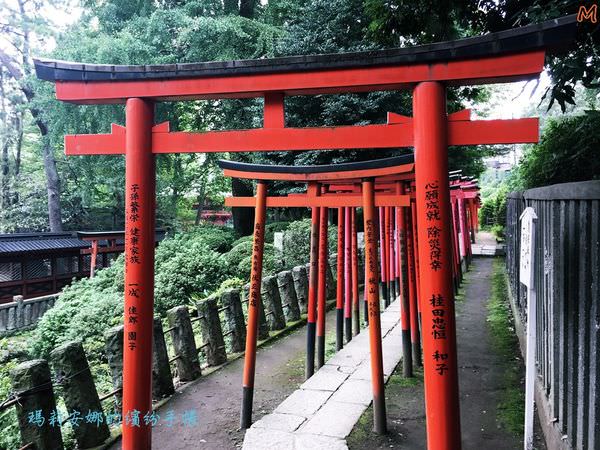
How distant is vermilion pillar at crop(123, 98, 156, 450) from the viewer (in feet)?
14.2

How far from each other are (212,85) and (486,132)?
228 cm

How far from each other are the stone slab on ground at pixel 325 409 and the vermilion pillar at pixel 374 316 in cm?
40

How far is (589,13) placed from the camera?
14.9ft

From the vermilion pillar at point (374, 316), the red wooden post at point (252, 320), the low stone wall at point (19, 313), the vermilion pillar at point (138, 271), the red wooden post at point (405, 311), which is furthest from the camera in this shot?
the low stone wall at point (19, 313)

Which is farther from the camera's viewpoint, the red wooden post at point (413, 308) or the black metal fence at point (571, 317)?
the red wooden post at point (413, 308)

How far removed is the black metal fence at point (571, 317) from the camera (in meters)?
2.91

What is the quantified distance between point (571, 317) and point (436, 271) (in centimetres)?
100

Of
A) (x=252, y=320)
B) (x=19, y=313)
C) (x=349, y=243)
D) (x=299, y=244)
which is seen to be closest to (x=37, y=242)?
(x=19, y=313)

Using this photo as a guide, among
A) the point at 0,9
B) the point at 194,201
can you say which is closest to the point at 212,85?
the point at 0,9

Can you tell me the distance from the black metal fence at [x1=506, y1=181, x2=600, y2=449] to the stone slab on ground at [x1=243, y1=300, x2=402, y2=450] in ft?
6.95

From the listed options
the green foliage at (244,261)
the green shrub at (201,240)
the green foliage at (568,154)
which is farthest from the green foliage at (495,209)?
the green foliage at (568,154)

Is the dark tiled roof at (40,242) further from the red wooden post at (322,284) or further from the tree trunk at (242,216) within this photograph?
the red wooden post at (322,284)

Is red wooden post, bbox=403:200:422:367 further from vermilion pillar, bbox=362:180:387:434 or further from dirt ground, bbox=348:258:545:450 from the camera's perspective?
vermilion pillar, bbox=362:180:387:434

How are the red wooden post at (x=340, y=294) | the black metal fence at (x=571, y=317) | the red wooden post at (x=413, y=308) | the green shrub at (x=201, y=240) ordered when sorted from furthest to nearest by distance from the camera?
the green shrub at (x=201, y=240)
the red wooden post at (x=340, y=294)
the red wooden post at (x=413, y=308)
the black metal fence at (x=571, y=317)
